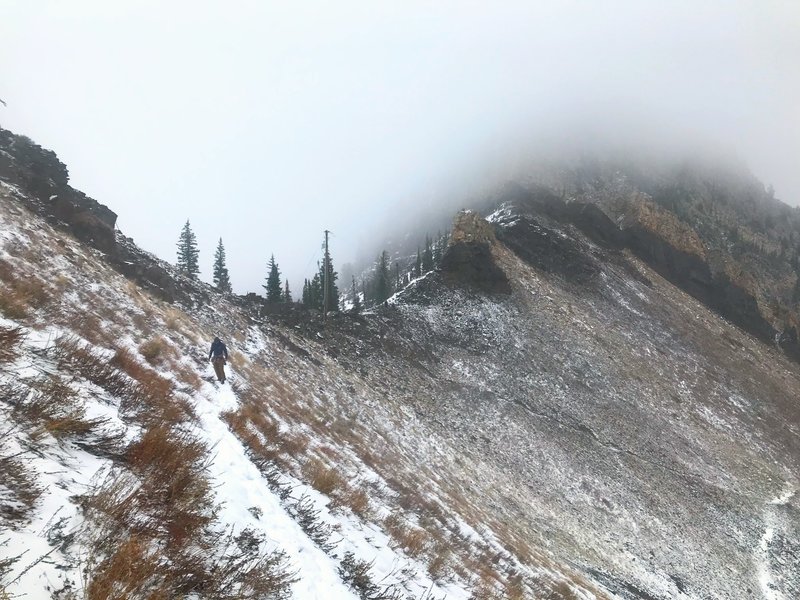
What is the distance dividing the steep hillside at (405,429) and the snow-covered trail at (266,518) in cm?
5

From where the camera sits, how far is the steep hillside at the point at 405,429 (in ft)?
14.5

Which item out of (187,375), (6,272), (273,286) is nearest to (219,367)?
(187,375)

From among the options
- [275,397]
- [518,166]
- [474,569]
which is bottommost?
[474,569]

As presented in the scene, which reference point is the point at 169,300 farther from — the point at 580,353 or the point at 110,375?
the point at 580,353

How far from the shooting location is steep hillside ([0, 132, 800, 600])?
14.5 ft

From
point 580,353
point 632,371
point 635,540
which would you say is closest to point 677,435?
point 632,371

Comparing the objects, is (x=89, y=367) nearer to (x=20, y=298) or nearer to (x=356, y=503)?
(x=20, y=298)

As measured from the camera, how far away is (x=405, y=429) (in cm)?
2745

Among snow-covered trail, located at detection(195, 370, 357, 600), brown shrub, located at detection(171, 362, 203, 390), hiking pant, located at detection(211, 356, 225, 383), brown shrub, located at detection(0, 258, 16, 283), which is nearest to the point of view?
snow-covered trail, located at detection(195, 370, 357, 600)

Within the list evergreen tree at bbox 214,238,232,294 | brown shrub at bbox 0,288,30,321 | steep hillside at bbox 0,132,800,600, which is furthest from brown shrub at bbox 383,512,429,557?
evergreen tree at bbox 214,238,232,294

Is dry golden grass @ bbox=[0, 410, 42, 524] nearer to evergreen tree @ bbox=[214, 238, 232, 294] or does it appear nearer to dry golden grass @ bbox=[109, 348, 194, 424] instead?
dry golden grass @ bbox=[109, 348, 194, 424]

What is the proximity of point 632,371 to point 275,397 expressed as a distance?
3621 centimetres

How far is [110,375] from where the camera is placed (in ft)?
22.9

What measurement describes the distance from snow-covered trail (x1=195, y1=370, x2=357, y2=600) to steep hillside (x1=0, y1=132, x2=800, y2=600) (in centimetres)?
5
